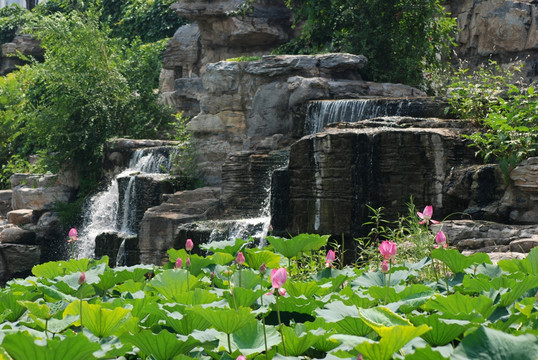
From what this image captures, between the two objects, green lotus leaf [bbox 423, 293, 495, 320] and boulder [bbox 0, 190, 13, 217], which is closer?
green lotus leaf [bbox 423, 293, 495, 320]

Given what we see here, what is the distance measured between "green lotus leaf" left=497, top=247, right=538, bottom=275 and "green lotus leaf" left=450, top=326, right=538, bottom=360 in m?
1.34

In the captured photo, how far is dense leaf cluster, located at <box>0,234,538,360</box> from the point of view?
170 centimetres

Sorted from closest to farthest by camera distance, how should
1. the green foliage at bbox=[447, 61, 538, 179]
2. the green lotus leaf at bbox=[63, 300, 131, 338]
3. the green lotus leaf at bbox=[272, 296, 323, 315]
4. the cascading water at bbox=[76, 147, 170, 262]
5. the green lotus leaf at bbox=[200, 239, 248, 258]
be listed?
the green lotus leaf at bbox=[63, 300, 131, 338], the green lotus leaf at bbox=[272, 296, 323, 315], the green lotus leaf at bbox=[200, 239, 248, 258], the green foliage at bbox=[447, 61, 538, 179], the cascading water at bbox=[76, 147, 170, 262]

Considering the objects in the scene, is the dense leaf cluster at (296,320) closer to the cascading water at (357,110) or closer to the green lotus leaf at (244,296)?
the green lotus leaf at (244,296)

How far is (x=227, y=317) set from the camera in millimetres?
1983

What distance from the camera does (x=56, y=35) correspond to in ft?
56.1

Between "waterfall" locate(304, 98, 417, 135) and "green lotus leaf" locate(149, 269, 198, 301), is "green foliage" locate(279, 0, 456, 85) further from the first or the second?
"green lotus leaf" locate(149, 269, 198, 301)

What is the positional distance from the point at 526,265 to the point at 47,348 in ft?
6.27

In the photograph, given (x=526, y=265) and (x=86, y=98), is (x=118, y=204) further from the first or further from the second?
(x=526, y=265)

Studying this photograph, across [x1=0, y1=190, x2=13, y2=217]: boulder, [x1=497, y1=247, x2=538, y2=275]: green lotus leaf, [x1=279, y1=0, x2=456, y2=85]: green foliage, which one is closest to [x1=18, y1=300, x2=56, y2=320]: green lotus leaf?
[x1=497, y1=247, x2=538, y2=275]: green lotus leaf

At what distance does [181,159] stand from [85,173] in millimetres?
4220

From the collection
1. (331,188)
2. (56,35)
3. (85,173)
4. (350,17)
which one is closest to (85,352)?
(331,188)

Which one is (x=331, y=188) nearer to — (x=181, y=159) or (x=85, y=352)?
(x=181, y=159)

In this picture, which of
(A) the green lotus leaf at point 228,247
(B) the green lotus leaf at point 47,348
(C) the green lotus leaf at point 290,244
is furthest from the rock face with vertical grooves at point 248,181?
(B) the green lotus leaf at point 47,348
